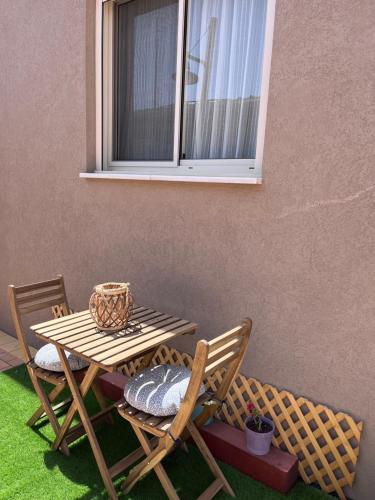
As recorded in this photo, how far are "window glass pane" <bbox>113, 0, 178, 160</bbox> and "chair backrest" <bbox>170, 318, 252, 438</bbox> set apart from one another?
1.86 meters

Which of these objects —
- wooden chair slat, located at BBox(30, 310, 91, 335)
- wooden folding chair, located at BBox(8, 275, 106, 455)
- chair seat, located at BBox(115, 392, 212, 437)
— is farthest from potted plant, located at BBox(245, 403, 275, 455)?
wooden chair slat, located at BBox(30, 310, 91, 335)

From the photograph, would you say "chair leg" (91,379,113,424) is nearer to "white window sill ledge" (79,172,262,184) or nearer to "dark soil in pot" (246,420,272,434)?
"dark soil in pot" (246,420,272,434)

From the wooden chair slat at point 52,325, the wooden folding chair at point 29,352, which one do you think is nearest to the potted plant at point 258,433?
the wooden folding chair at point 29,352

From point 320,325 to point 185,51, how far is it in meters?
2.43

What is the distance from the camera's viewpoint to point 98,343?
237 centimetres

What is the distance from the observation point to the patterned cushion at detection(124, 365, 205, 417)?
2234 mm

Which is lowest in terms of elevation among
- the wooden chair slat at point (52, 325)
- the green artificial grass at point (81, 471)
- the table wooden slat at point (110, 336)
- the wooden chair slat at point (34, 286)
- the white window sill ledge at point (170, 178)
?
the green artificial grass at point (81, 471)

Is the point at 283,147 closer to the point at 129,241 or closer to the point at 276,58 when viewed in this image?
the point at 276,58

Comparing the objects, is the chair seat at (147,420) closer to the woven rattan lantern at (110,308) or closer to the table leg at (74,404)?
the table leg at (74,404)

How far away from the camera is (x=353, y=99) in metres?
2.19

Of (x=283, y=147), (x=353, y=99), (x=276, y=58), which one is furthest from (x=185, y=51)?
(x=353, y=99)

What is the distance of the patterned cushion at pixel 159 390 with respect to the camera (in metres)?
2.23

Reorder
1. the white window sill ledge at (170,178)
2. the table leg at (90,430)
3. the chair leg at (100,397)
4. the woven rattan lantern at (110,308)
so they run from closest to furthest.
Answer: the table leg at (90,430) → the woven rattan lantern at (110,308) → the white window sill ledge at (170,178) → the chair leg at (100,397)

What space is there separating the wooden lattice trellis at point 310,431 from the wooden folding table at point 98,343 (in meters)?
0.76
